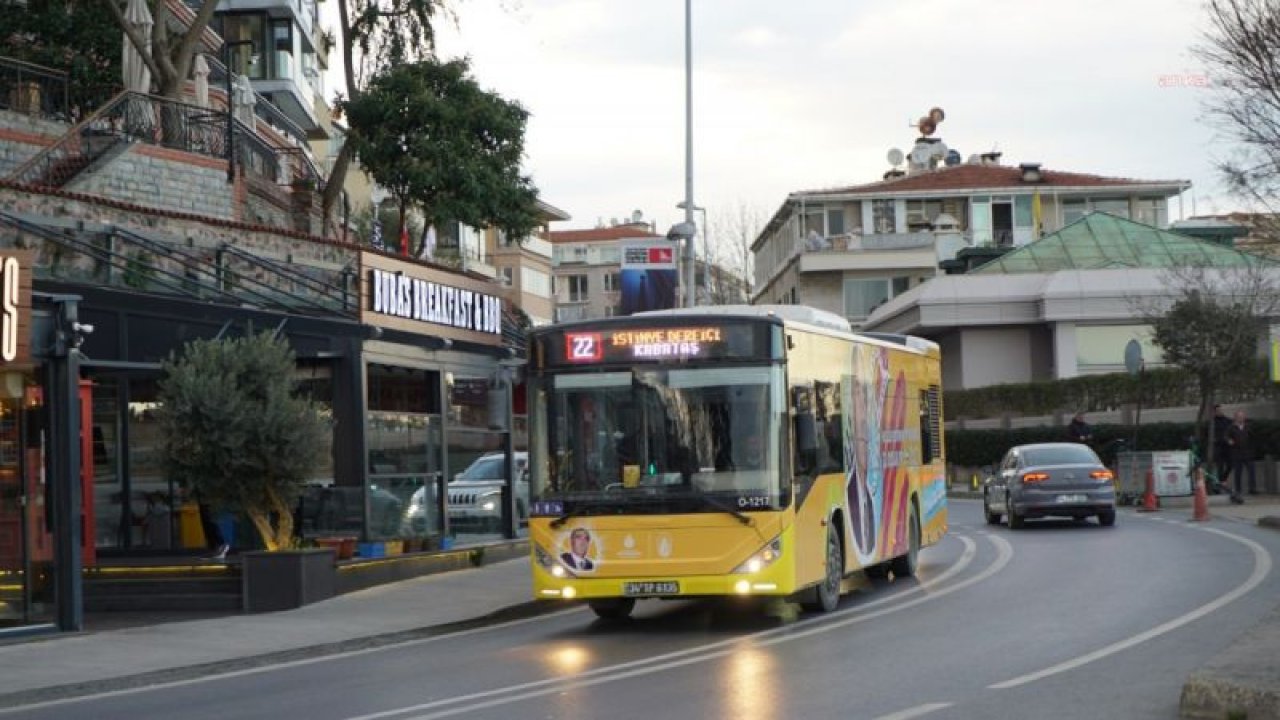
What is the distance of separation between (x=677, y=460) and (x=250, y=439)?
6.34 meters

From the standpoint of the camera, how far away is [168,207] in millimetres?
31969

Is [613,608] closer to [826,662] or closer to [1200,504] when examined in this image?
[826,662]

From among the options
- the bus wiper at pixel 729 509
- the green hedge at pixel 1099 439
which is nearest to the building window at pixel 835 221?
the green hedge at pixel 1099 439

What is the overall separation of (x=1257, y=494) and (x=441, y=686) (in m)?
31.7

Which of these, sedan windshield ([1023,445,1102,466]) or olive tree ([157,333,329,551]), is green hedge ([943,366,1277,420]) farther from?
olive tree ([157,333,329,551])

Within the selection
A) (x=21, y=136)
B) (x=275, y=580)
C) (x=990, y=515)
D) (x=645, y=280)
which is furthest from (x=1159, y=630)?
(x=21, y=136)

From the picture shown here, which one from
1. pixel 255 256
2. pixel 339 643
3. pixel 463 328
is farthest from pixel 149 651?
pixel 463 328

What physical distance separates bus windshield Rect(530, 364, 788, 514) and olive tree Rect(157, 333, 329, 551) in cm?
480

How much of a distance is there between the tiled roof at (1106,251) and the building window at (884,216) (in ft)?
64.8

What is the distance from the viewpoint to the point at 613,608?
61.9 ft

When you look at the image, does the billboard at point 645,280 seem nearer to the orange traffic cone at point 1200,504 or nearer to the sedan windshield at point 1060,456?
the sedan windshield at point 1060,456

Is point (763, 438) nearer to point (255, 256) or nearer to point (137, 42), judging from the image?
point (255, 256)

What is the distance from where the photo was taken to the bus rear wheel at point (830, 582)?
18.6m

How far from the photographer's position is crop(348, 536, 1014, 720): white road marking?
1234cm
